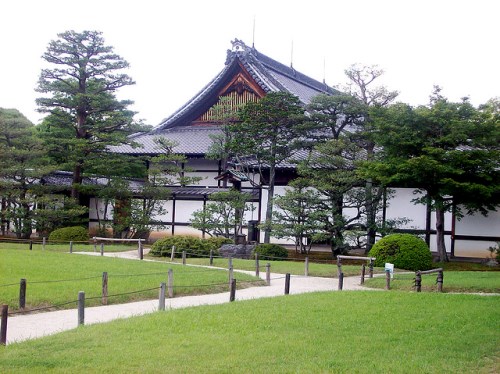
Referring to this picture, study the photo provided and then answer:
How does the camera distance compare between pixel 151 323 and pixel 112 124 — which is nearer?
pixel 151 323

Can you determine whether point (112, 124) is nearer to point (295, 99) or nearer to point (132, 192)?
point (132, 192)

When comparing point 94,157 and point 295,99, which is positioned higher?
point 295,99

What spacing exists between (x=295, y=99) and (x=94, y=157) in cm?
1194

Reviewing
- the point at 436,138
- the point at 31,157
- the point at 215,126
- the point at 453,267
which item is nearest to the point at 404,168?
the point at 436,138

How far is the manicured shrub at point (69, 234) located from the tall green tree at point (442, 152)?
14.9 m

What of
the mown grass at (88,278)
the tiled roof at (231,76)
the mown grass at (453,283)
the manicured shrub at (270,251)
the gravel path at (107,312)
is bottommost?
the gravel path at (107,312)

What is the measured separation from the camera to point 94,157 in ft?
109

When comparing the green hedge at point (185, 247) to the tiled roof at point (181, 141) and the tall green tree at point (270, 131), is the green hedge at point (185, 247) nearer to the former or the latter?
the tall green tree at point (270, 131)

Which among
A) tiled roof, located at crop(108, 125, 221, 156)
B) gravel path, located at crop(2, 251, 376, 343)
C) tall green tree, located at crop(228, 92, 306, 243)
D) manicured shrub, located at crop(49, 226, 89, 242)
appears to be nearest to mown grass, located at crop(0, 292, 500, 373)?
gravel path, located at crop(2, 251, 376, 343)

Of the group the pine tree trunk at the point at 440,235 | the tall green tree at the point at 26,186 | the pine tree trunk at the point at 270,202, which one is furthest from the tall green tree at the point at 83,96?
the pine tree trunk at the point at 440,235

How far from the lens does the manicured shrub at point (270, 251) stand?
2692cm

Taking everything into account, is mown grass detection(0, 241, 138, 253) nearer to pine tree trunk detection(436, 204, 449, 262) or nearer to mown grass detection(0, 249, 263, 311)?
mown grass detection(0, 249, 263, 311)

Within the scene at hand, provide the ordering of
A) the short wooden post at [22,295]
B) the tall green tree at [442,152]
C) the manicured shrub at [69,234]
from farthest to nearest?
the manicured shrub at [69,234]
the tall green tree at [442,152]
the short wooden post at [22,295]

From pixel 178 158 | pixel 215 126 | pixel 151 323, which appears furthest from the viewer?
pixel 215 126
